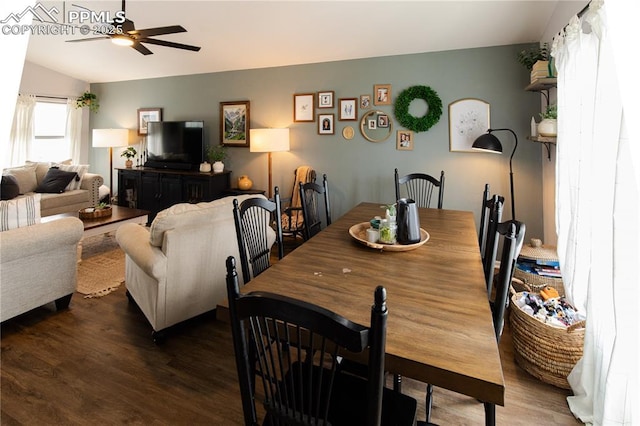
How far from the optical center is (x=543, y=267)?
275 cm

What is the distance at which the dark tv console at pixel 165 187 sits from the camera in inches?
204

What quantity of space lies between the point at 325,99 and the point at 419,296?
3.71 meters

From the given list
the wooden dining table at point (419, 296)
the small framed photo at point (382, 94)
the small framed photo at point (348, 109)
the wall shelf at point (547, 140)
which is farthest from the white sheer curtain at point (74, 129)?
the wall shelf at point (547, 140)

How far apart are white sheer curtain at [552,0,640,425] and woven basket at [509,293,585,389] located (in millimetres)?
96

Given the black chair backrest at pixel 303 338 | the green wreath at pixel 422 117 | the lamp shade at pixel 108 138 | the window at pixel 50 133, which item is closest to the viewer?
the black chair backrest at pixel 303 338

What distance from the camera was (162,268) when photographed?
7.46ft

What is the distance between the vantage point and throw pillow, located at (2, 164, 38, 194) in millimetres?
5223

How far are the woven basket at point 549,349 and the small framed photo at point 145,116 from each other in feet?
19.8

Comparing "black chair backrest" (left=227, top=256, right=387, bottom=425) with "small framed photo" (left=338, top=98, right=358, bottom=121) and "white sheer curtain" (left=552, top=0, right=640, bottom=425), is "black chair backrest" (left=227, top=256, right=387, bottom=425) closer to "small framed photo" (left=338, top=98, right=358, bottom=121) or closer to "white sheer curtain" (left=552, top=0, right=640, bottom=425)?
"white sheer curtain" (left=552, top=0, right=640, bottom=425)

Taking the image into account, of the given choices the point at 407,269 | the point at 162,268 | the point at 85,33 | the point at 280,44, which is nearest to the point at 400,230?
the point at 407,269

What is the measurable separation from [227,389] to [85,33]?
492 centimetres

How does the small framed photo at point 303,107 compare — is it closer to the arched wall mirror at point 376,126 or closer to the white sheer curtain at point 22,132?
the arched wall mirror at point 376,126

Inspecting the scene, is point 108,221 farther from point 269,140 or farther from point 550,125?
point 550,125

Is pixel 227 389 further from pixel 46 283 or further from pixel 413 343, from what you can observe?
pixel 46 283
